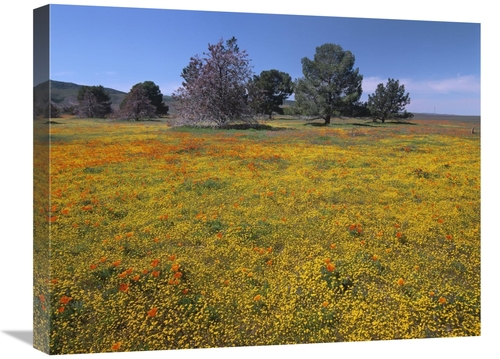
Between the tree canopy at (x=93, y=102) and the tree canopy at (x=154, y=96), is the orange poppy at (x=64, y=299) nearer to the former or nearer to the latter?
the tree canopy at (x=93, y=102)

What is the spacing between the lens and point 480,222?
34.7 feet

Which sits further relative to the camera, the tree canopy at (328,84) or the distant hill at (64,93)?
the tree canopy at (328,84)

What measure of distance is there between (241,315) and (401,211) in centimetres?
328

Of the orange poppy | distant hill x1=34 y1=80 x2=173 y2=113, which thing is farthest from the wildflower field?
distant hill x1=34 y1=80 x2=173 y2=113

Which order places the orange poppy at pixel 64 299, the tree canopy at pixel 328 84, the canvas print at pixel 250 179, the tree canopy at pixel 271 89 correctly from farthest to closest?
the tree canopy at pixel 328 84 < the tree canopy at pixel 271 89 < the canvas print at pixel 250 179 < the orange poppy at pixel 64 299

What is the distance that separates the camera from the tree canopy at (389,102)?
10586mm

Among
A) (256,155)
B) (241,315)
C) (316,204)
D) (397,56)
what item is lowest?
(241,315)

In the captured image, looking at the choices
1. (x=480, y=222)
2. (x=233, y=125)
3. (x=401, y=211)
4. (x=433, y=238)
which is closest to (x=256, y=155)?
(x=233, y=125)

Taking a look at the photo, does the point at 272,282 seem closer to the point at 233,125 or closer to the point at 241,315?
the point at 241,315

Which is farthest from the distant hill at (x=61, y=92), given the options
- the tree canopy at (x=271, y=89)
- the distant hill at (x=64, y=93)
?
the tree canopy at (x=271, y=89)

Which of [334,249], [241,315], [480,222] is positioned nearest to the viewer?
[241,315]

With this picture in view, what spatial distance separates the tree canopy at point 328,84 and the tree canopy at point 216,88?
0.98 metres

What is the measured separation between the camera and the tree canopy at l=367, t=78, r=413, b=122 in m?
10.6

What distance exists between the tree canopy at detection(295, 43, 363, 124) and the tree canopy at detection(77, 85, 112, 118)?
3147 mm
